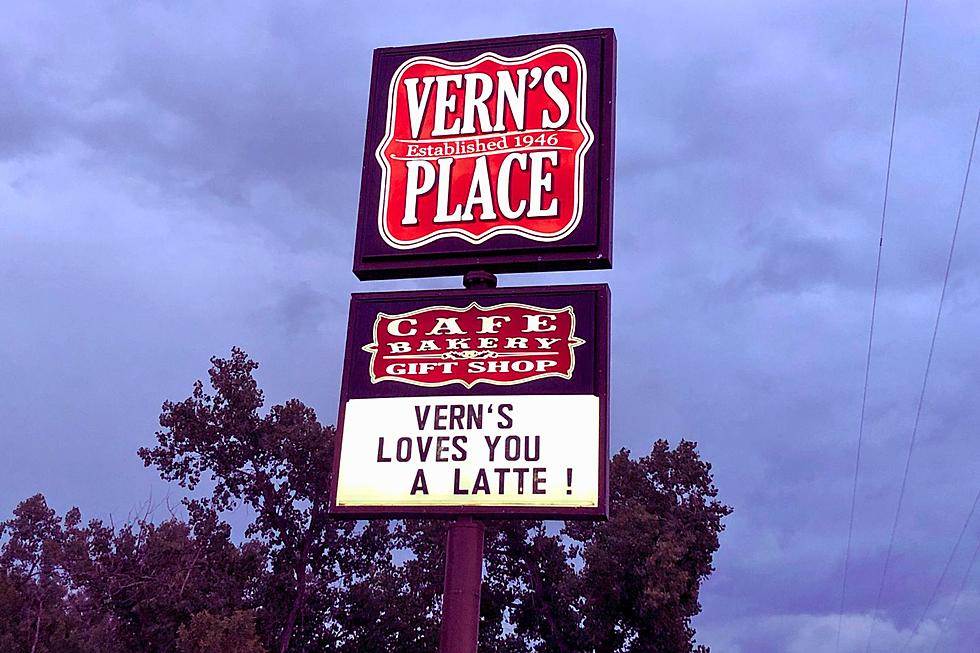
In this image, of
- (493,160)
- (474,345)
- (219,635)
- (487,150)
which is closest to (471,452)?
(474,345)

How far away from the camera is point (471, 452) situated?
12766 millimetres

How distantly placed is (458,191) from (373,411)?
3299 millimetres

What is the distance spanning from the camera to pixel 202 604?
40969 millimetres

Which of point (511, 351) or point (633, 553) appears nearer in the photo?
point (511, 351)

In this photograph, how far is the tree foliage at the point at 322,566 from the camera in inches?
1619

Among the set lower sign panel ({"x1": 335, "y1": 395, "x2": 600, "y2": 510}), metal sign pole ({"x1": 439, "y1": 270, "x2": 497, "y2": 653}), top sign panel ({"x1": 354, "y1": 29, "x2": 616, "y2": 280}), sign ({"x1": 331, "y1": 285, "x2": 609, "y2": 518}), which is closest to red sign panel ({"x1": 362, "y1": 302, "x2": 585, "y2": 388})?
sign ({"x1": 331, "y1": 285, "x2": 609, "y2": 518})

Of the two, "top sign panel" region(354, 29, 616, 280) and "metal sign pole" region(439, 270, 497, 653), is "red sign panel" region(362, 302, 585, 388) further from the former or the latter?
"metal sign pole" region(439, 270, 497, 653)

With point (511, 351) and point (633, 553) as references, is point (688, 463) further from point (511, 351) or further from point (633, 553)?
point (511, 351)

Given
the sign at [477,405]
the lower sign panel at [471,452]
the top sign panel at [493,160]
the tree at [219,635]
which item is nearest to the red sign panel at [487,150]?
the top sign panel at [493,160]

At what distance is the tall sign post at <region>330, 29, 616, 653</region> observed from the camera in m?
12.6

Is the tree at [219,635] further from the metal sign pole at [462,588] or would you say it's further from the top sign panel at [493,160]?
the metal sign pole at [462,588]

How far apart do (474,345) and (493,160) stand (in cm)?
271

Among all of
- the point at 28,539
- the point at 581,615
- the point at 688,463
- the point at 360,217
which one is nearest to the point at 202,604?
the point at 581,615

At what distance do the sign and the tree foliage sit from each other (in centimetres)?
2843
